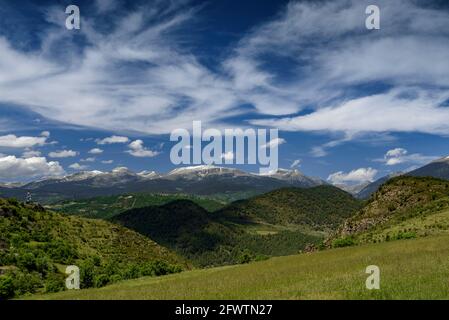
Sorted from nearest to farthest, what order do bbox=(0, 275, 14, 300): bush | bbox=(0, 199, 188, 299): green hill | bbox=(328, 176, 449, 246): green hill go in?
bbox=(0, 275, 14, 300): bush
bbox=(0, 199, 188, 299): green hill
bbox=(328, 176, 449, 246): green hill

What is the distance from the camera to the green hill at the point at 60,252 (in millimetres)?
91062

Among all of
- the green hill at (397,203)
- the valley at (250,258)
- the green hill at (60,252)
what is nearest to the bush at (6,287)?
the green hill at (60,252)

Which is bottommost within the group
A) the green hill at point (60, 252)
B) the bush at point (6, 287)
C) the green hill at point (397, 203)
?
the bush at point (6, 287)

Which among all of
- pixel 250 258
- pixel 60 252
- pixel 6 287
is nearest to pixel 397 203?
Answer: pixel 250 258

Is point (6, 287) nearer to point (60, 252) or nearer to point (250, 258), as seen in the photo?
point (60, 252)

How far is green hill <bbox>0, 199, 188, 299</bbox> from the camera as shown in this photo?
9106 cm

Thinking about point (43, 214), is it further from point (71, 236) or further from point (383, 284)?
point (383, 284)

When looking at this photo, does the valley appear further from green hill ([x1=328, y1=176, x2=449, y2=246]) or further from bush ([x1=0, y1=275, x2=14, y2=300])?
green hill ([x1=328, y1=176, x2=449, y2=246])

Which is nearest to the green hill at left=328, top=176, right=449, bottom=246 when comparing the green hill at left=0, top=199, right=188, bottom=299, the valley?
the valley

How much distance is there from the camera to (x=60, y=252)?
127375 millimetres

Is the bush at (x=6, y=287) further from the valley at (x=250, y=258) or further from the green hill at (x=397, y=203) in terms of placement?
the green hill at (x=397, y=203)
